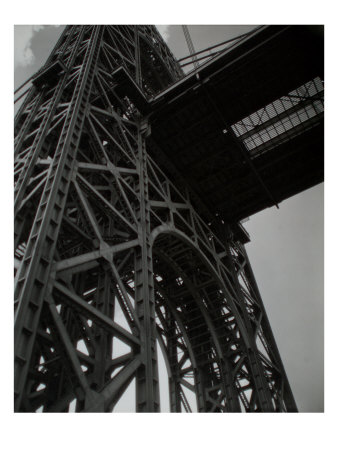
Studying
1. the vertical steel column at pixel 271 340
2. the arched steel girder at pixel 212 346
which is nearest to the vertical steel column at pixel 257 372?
the arched steel girder at pixel 212 346

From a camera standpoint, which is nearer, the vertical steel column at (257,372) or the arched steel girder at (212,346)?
the vertical steel column at (257,372)

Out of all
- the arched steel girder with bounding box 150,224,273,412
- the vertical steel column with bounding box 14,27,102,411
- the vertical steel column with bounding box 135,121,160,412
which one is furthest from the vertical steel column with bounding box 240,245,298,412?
the vertical steel column with bounding box 14,27,102,411

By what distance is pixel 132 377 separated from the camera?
22.8 feet

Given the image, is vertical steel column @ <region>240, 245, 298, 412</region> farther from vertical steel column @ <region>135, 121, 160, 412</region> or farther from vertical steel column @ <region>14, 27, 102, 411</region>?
vertical steel column @ <region>14, 27, 102, 411</region>

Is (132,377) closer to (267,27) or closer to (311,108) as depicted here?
(267,27)

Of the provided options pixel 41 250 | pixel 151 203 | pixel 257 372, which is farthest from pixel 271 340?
pixel 41 250

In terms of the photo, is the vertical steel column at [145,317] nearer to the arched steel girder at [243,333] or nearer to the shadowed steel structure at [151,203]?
the shadowed steel structure at [151,203]

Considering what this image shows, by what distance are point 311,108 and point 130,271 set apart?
9.94 metres

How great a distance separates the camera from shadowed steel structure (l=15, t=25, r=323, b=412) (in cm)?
697

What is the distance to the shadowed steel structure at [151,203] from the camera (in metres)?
6.97

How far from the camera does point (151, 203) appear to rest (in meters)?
12.6
